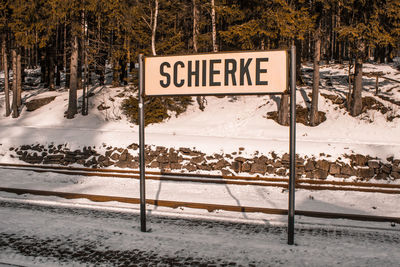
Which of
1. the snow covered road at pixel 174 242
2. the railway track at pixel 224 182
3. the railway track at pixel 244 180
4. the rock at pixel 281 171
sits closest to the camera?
the snow covered road at pixel 174 242

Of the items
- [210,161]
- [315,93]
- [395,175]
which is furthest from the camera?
[315,93]

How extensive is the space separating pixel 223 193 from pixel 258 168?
3171 mm

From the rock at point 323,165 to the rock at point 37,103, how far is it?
66.4 feet

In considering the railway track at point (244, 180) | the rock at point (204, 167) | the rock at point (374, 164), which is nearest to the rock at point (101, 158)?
the railway track at point (244, 180)

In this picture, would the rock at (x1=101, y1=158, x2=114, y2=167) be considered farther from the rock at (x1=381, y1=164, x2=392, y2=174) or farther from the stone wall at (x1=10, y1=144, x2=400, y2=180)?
the rock at (x1=381, y1=164, x2=392, y2=174)

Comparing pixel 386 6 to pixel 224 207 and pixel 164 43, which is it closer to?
pixel 164 43

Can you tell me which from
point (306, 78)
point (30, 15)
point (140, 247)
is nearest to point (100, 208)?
point (140, 247)

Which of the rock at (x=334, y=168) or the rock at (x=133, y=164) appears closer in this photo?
the rock at (x=334, y=168)

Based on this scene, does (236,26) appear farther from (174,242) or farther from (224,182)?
(174,242)

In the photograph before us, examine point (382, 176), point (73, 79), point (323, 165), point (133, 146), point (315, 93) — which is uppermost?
point (73, 79)

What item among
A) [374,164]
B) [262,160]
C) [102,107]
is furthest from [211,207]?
[102,107]

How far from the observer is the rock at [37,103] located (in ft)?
82.2

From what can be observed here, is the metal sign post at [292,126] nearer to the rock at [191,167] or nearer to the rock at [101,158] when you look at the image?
the rock at [191,167]

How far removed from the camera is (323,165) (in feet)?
39.9
